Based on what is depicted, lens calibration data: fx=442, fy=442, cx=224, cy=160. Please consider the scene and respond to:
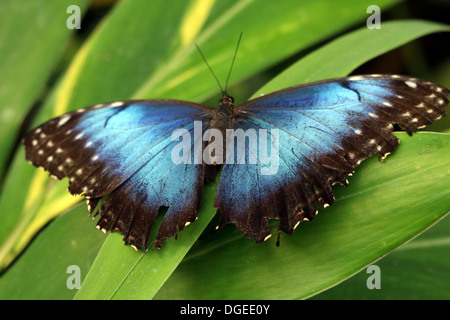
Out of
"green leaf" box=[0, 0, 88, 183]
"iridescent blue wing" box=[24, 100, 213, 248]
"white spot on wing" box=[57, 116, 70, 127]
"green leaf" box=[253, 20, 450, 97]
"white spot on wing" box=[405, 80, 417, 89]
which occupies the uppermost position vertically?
"green leaf" box=[0, 0, 88, 183]

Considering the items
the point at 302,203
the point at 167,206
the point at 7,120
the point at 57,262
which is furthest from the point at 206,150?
the point at 7,120

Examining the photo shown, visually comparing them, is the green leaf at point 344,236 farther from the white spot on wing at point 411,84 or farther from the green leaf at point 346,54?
the green leaf at point 346,54

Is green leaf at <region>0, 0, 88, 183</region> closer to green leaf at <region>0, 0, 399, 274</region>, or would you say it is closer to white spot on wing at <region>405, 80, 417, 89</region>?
green leaf at <region>0, 0, 399, 274</region>

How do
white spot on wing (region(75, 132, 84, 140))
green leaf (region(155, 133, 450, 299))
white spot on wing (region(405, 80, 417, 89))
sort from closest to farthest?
green leaf (region(155, 133, 450, 299)) → white spot on wing (region(405, 80, 417, 89)) → white spot on wing (region(75, 132, 84, 140))

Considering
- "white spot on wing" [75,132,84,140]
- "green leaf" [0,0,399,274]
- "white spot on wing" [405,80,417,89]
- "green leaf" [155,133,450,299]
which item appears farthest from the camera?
"green leaf" [0,0,399,274]

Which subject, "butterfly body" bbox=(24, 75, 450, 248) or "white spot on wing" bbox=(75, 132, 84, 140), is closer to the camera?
"butterfly body" bbox=(24, 75, 450, 248)

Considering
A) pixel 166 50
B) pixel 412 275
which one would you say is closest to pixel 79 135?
pixel 166 50

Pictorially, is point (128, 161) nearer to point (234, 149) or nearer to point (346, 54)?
point (234, 149)

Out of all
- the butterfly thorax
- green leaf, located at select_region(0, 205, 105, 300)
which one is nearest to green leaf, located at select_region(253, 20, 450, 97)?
the butterfly thorax
